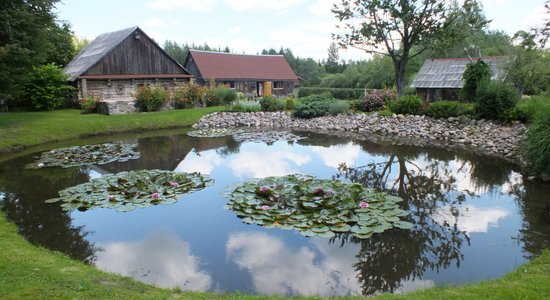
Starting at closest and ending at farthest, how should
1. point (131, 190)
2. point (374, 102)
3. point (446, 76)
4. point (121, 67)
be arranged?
point (131, 190), point (374, 102), point (446, 76), point (121, 67)

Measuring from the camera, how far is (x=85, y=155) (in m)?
12.8

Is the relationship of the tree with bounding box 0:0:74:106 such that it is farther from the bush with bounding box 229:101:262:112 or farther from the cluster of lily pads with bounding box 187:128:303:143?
the bush with bounding box 229:101:262:112

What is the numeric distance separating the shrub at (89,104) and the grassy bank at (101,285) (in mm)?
18663

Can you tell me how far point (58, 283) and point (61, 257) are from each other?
1.32 meters

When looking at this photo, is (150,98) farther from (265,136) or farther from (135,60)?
(265,136)

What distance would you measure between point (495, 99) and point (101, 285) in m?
16.0

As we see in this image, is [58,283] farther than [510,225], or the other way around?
[510,225]

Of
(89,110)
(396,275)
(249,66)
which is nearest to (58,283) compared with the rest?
(396,275)

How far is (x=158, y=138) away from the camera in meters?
17.2

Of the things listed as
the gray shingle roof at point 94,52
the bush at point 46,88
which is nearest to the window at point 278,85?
the gray shingle roof at point 94,52

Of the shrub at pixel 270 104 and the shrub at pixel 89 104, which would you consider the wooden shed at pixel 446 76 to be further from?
the shrub at pixel 89 104

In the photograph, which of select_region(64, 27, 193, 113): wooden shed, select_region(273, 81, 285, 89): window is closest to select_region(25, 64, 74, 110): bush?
select_region(64, 27, 193, 113): wooden shed

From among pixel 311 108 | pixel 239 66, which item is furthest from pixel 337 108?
pixel 239 66

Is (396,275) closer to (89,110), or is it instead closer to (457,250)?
(457,250)
